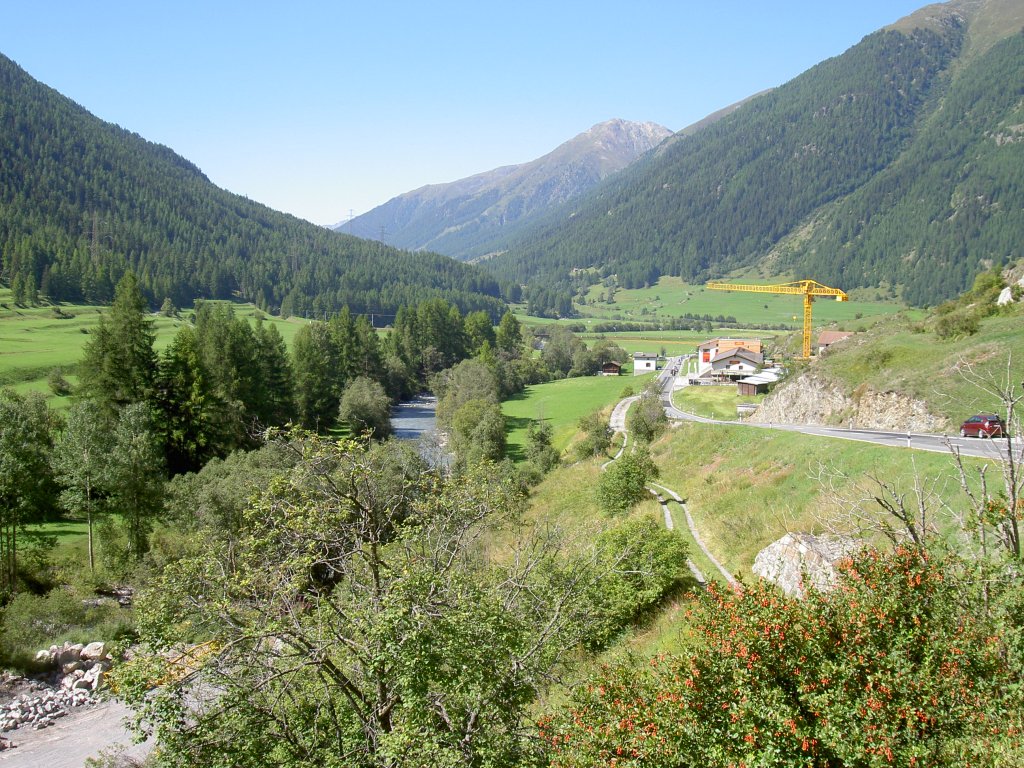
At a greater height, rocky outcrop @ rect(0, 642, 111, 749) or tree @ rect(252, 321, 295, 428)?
tree @ rect(252, 321, 295, 428)

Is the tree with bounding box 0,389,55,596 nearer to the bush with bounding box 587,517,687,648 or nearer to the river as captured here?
the river

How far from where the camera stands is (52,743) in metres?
18.8

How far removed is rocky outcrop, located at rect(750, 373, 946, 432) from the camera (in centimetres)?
3081

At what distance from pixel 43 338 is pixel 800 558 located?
8355cm

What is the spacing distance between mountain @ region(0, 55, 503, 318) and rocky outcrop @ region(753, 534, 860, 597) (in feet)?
394

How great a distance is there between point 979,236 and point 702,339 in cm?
10345

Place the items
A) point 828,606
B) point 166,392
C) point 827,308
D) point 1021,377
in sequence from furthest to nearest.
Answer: point 827,308 < point 166,392 < point 1021,377 < point 828,606

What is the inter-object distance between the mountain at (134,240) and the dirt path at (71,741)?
104761 millimetres

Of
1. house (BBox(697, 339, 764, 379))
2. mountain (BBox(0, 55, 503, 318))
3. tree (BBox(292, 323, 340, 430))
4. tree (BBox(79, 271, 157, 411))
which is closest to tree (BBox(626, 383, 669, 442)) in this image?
tree (BBox(292, 323, 340, 430))

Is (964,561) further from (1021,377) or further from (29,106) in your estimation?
(29,106)

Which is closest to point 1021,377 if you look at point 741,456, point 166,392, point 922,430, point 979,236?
point 922,430

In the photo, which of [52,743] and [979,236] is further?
[979,236]

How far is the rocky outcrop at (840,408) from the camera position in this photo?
30814 mm

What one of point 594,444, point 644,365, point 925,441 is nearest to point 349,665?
point 925,441
